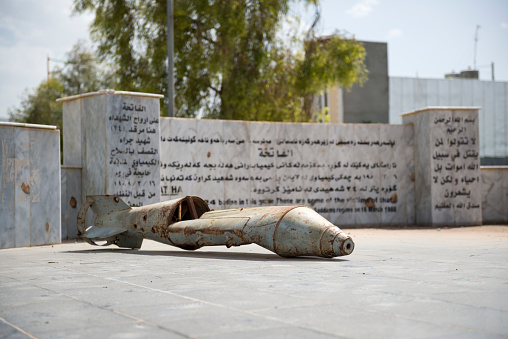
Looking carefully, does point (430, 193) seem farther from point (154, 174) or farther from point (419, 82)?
point (419, 82)

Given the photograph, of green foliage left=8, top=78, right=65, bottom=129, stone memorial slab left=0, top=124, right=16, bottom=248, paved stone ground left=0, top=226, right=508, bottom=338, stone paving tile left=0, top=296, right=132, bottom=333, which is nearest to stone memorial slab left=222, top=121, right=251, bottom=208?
stone memorial slab left=0, top=124, right=16, bottom=248

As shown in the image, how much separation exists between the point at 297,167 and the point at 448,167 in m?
4.24

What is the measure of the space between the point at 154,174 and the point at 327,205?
515cm

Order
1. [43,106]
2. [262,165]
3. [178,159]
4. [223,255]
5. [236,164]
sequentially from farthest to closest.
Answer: [43,106]
[262,165]
[236,164]
[178,159]
[223,255]

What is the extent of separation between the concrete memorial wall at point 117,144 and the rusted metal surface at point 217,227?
3226 mm

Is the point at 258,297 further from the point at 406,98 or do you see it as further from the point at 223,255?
the point at 406,98

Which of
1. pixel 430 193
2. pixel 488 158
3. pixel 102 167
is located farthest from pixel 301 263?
pixel 488 158

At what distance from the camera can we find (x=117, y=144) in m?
14.3

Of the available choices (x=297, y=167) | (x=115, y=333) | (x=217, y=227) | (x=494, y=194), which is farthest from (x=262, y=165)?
(x=115, y=333)

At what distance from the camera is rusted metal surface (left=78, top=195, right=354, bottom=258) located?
8.55 m

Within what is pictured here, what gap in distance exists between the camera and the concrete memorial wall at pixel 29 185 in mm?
11852

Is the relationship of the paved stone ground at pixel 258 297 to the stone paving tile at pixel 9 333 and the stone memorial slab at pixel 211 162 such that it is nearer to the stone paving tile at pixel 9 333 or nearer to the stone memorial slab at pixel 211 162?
the stone paving tile at pixel 9 333


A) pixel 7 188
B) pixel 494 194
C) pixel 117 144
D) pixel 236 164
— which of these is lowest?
pixel 494 194

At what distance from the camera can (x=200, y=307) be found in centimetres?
480
